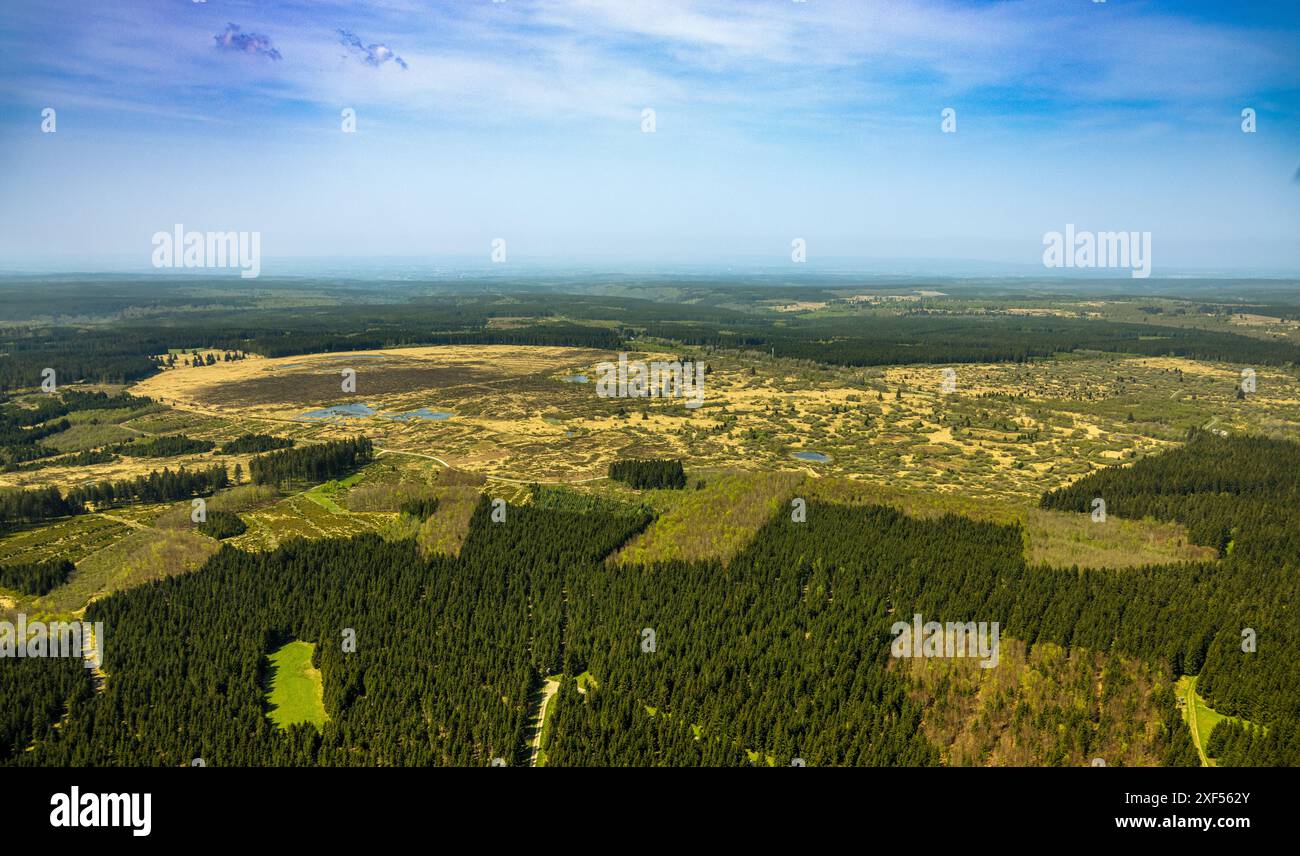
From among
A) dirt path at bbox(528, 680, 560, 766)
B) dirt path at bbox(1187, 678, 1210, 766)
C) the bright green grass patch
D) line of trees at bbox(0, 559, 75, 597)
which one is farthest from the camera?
line of trees at bbox(0, 559, 75, 597)

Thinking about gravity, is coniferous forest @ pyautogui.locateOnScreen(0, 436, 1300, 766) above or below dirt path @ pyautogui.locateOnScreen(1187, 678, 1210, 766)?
above

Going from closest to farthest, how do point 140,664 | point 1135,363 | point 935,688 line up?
1. point 935,688
2. point 140,664
3. point 1135,363

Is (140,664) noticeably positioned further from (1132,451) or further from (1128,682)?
(1132,451)

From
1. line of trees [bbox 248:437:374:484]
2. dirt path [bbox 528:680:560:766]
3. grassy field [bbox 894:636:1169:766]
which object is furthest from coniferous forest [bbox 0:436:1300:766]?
line of trees [bbox 248:437:374:484]

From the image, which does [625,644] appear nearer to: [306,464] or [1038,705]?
[1038,705]

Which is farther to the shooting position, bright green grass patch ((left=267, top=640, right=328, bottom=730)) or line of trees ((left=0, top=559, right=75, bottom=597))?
line of trees ((left=0, top=559, right=75, bottom=597))

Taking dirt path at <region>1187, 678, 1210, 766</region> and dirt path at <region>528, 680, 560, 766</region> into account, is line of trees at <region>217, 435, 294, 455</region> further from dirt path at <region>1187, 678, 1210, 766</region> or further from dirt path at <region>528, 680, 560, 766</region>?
dirt path at <region>1187, 678, 1210, 766</region>

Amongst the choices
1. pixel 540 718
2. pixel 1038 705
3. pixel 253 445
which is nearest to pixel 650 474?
pixel 540 718

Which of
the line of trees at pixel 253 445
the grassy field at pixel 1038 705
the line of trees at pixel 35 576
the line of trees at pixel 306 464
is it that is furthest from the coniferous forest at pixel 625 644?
the line of trees at pixel 253 445
